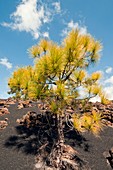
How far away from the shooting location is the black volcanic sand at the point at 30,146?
606 cm

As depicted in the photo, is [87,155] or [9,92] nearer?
[87,155]

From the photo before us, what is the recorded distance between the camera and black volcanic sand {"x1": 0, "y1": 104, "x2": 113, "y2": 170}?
606cm

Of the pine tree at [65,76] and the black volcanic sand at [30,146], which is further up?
the pine tree at [65,76]

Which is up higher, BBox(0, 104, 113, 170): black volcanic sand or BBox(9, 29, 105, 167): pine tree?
BBox(9, 29, 105, 167): pine tree

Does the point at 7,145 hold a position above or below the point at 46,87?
below

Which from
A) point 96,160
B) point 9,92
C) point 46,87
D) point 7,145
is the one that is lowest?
point 96,160

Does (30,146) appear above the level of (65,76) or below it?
below

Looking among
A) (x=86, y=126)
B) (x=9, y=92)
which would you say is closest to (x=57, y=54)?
(x=86, y=126)

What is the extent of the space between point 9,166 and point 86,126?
2335 mm

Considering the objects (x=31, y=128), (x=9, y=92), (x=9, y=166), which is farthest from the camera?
(x=9, y=92)

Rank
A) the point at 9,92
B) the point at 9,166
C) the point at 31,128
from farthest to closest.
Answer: the point at 9,92
the point at 31,128
the point at 9,166

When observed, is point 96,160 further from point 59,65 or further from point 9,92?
point 9,92

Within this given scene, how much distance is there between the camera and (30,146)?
6.82 metres

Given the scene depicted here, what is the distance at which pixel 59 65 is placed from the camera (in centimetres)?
596
